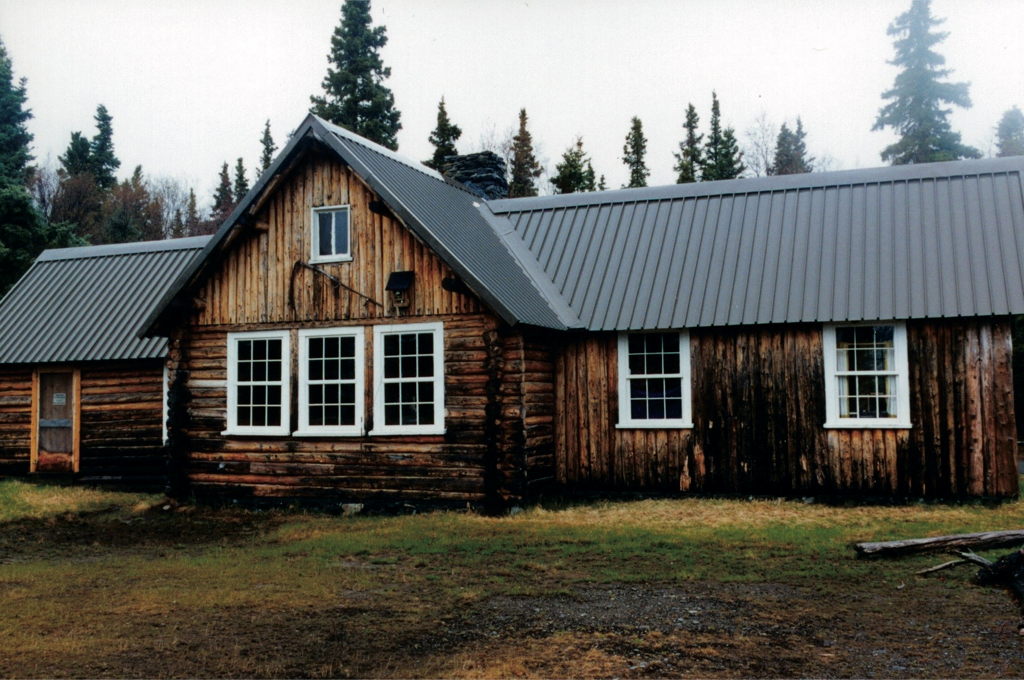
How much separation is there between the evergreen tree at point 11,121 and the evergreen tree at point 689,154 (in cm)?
2856

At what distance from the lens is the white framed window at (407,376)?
1638 cm

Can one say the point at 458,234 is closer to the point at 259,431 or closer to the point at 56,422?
the point at 259,431

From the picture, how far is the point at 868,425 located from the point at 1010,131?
64856 mm

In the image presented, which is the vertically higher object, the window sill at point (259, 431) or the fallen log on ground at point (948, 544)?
the window sill at point (259, 431)

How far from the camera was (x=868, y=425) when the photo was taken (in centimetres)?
1600

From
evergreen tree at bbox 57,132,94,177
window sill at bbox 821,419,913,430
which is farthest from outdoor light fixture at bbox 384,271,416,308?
evergreen tree at bbox 57,132,94,177

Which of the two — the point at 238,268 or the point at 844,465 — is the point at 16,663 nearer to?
the point at 238,268

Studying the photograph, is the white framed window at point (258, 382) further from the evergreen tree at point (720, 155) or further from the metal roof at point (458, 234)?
the evergreen tree at point (720, 155)

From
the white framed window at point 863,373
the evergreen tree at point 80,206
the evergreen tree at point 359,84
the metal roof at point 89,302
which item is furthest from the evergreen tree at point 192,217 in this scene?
the white framed window at point 863,373

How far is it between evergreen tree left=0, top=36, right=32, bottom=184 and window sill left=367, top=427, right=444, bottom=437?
2605cm

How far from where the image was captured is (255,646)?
27.5ft

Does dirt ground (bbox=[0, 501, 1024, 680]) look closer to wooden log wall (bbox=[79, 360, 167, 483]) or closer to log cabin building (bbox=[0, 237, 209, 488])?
wooden log wall (bbox=[79, 360, 167, 483])

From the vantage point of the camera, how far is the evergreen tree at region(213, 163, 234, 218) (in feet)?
213

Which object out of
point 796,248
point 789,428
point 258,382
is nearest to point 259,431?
point 258,382
